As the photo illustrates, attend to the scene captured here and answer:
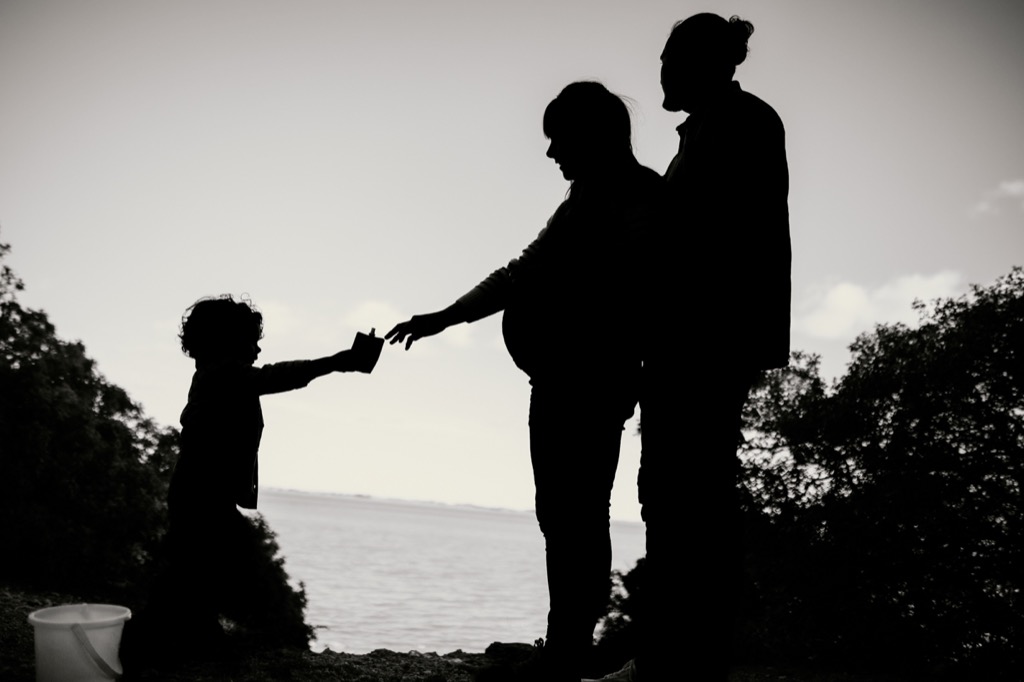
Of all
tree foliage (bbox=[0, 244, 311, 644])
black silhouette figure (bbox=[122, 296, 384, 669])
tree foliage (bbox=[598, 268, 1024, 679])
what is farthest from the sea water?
black silhouette figure (bbox=[122, 296, 384, 669])

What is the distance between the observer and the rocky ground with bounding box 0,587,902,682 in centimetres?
302

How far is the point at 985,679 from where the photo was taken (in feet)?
21.6

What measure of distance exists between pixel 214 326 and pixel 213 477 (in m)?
0.74

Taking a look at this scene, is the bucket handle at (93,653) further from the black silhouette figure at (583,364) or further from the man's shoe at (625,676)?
the man's shoe at (625,676)

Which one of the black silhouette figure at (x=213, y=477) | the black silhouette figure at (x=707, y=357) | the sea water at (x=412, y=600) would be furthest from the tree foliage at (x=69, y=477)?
the black silhouette figure at (x=707, y=357)

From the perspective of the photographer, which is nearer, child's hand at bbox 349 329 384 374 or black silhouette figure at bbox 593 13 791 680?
black silhouette figure at bbox 593 13 791 680

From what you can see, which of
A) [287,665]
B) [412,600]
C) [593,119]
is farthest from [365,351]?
[412,600]

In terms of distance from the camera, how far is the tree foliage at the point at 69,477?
863 centimetres

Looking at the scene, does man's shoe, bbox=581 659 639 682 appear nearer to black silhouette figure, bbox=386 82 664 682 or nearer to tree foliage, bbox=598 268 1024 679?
black silhouette figure, bbox=386 82 664 682

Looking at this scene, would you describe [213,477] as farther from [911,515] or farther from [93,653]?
[911,515]

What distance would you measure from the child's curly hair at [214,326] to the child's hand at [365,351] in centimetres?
76

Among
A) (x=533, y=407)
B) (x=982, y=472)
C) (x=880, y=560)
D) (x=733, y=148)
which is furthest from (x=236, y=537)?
(x=982, y=472)

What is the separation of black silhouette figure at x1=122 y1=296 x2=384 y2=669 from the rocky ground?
136 mm

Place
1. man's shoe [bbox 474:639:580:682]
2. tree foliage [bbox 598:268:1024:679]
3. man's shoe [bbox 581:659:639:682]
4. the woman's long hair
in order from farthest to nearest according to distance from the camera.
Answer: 1. tree foliage [bbox 598:268:1024:679]
2. the woman's long hair
3. man's shoe [bbox 474:639:580:682]
4. man's shoe [bbox 581:659:639:682]
